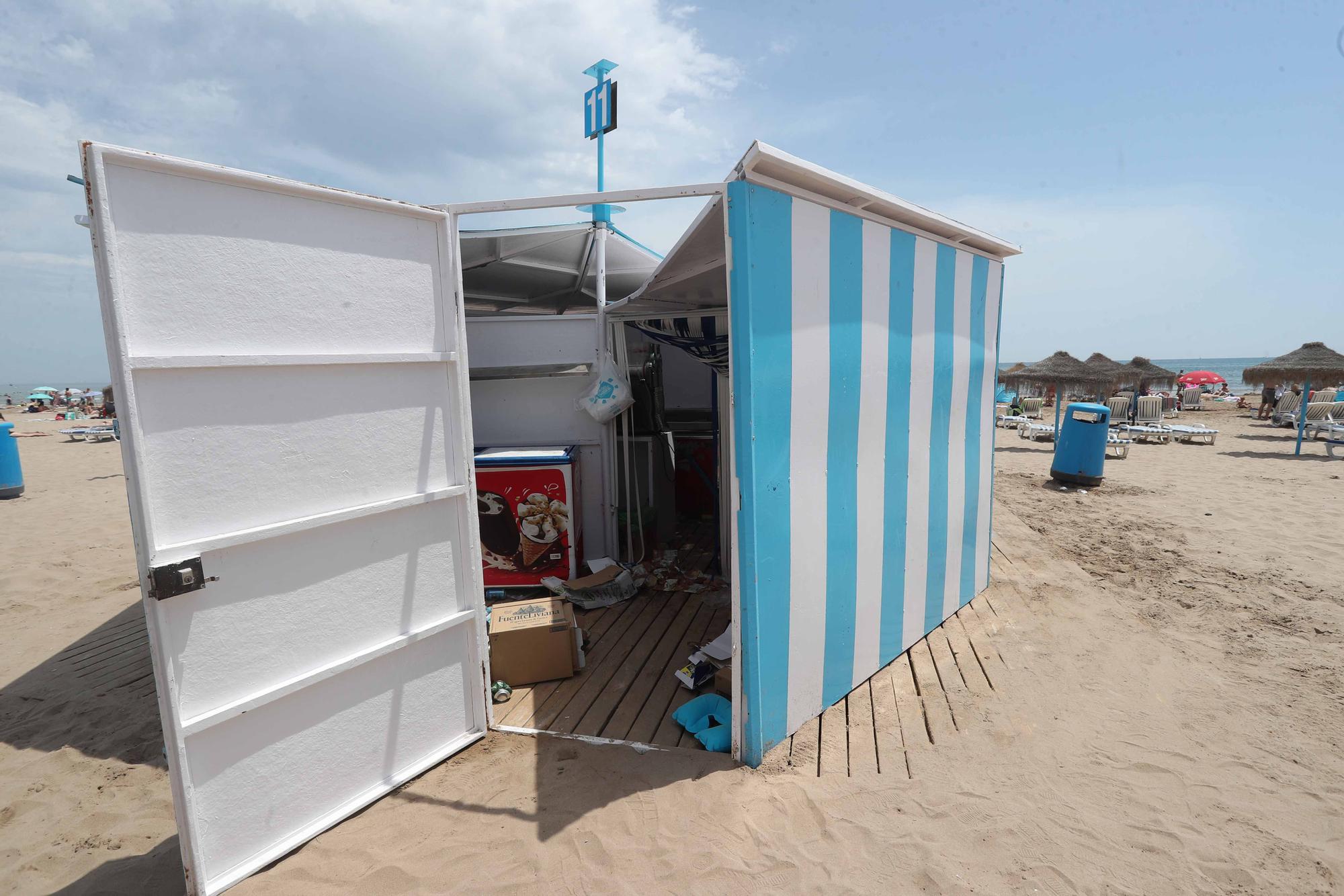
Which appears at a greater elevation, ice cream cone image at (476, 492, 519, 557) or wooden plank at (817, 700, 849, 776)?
ice cream cone image at (476, 492, 519, 557)

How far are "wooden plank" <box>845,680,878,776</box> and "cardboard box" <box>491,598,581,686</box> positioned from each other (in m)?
1.64

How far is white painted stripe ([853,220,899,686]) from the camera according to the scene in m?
3.37

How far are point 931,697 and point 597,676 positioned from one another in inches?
76.6

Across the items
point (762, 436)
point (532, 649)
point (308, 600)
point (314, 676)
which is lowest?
point (532, 649)

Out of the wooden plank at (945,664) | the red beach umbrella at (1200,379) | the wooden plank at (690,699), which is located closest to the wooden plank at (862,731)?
the wooden plank at (945,664)

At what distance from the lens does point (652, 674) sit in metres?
3.79

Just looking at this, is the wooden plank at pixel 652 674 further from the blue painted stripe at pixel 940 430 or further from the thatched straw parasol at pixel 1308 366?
the thatched straw parasol at pixel 1308 366

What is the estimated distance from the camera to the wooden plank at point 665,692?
3.22 metres

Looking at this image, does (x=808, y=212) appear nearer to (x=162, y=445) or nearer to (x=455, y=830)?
(x=162, y=445)

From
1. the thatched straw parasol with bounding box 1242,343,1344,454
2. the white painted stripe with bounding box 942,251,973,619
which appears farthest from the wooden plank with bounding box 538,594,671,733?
the thatched straw parasol with bounding box 1242,343,1344,454

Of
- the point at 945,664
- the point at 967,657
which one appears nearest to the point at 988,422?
the point at 967,657

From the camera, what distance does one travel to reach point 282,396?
7.77 ft

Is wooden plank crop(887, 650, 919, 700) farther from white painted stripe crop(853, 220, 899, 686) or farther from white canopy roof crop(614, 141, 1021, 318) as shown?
white canopy roof crop(614, 141, 1021, 318)

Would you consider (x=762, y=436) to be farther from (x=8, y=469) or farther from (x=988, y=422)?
(x=8, y=469)
